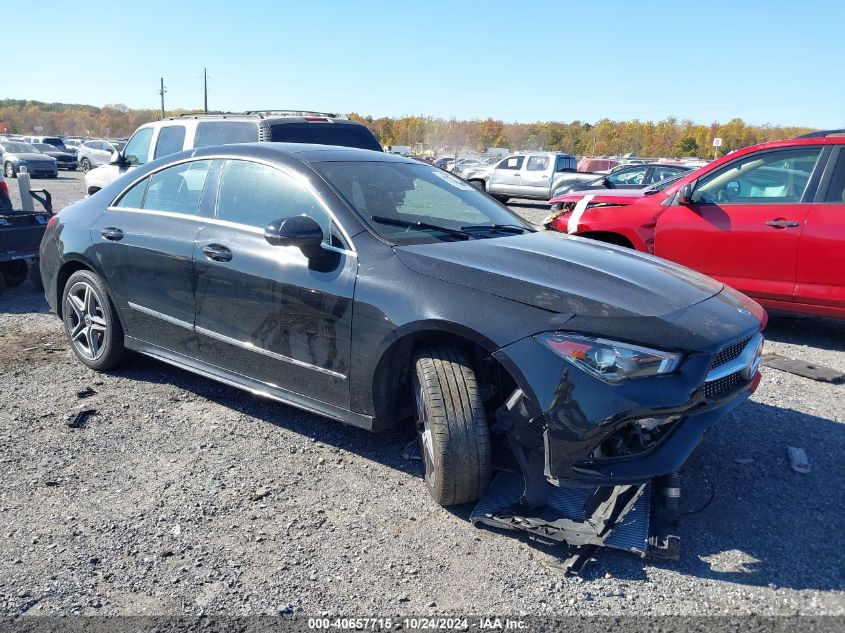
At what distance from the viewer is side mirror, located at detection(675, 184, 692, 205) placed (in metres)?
6.45

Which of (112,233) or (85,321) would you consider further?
(85,321)

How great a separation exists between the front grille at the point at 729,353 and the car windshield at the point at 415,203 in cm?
143

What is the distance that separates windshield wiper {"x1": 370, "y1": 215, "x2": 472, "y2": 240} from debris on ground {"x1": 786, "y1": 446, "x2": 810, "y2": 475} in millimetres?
2145

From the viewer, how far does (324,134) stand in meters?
8.70

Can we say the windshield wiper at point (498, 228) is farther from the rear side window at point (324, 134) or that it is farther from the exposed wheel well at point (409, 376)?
the rear side window at point (324, 134)

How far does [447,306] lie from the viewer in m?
3.09

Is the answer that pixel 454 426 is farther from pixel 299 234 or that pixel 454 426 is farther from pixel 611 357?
pixel 299 234

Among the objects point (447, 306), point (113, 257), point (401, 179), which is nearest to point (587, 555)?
point (447, 306)

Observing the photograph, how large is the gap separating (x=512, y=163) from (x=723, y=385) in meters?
19.2

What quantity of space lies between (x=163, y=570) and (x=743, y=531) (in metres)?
2.50

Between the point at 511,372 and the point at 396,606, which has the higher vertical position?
the point at 511,372

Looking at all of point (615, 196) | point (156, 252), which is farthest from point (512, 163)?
point (156, 252)

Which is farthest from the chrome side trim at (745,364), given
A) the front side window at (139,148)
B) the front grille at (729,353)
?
the front side window at (139,148)

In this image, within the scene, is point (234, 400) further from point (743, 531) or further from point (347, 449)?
point (743, 531)
